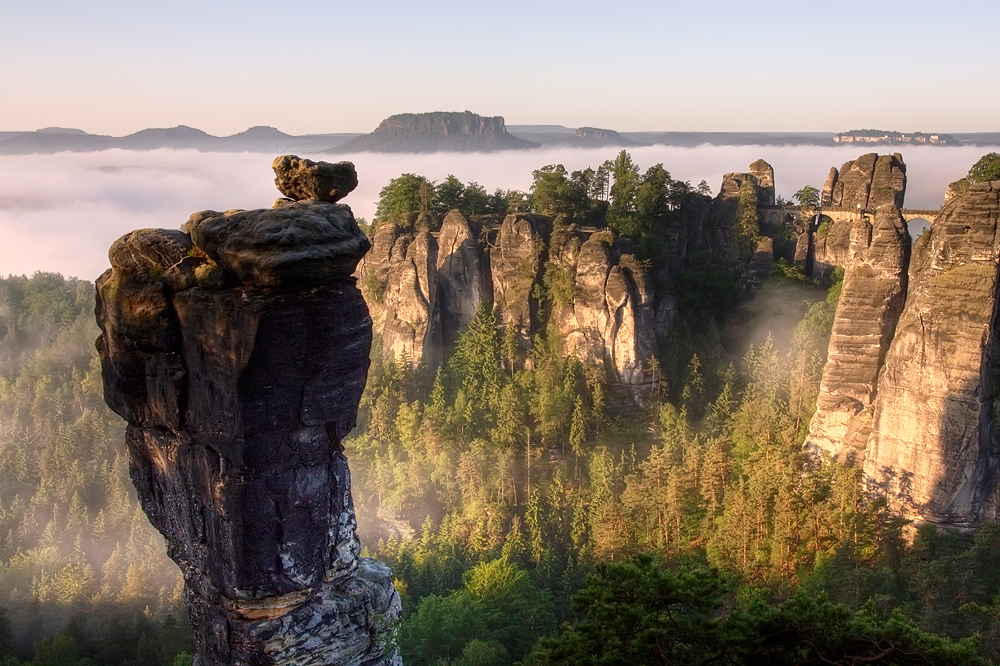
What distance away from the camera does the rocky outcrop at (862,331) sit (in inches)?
1035

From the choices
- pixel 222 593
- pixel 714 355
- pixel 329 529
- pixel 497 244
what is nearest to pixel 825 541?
pixel 714 355

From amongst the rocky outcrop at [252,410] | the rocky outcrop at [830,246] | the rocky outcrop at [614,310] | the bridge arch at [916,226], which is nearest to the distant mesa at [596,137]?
the bridge arch at [916,226]

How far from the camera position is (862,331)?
26.7m

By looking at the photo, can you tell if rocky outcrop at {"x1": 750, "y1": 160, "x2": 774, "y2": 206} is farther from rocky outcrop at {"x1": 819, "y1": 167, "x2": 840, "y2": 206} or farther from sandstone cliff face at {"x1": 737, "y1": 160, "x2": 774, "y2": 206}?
rocky outcrop at {"x1": 819, "y1": 167, "x2": 840, "y2": 206}

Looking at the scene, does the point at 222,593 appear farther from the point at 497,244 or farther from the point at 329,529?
the point at 497,244

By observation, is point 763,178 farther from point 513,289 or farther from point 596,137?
point 596,137

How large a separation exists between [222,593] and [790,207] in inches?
1489

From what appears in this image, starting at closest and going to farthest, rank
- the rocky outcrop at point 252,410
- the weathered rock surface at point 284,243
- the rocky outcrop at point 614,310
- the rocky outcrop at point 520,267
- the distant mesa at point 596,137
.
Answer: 1. the weathered rock surface at point 284,243
2. the rocky outcrop at point 252,410
3. the rocky outcrop at point 614,310
4. the rocky outcrop at point 520,267
5. the distant mesa at point 596,137

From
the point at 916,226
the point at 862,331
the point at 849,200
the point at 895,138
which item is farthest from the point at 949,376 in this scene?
the point at 895,138

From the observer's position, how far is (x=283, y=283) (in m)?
14.2

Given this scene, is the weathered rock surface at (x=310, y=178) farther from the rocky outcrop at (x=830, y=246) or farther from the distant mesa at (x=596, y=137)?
the distant mesa at (x=596, y=137)

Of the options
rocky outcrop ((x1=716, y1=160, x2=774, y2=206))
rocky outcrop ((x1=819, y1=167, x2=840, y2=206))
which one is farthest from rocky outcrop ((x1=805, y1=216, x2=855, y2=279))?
rocky outcrop ((x1=716, y1=160, x2=774, y2=206))

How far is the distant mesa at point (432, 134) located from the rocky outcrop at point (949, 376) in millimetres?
98744

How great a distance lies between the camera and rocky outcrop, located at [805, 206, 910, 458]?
2628 centimetres
